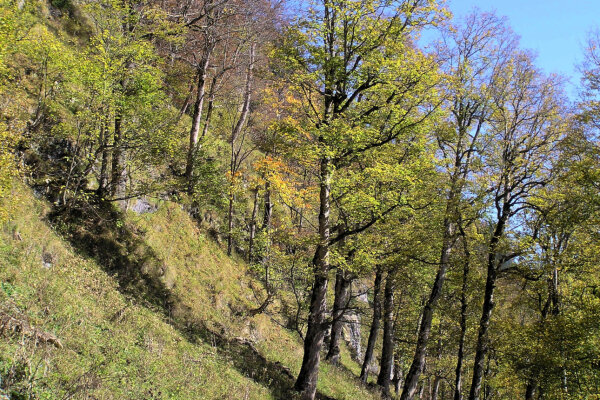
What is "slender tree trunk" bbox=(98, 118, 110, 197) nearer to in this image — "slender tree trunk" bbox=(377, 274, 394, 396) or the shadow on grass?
the shadow on grass

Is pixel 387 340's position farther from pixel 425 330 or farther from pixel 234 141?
pixel 234 141

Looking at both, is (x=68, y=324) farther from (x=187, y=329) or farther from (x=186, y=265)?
(x=186, y=265)

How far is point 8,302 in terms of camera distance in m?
6.55

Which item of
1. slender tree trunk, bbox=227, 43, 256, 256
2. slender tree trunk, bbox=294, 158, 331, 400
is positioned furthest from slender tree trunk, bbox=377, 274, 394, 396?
slender tree trunk, bbox=227, 43, 256, 256

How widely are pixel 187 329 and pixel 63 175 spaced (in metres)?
6.02

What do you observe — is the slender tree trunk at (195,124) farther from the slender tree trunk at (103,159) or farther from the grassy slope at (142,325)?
the slender tree trunk at (103,159)

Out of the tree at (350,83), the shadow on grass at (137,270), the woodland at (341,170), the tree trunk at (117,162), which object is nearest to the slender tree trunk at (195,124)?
the woodland at (341,170)

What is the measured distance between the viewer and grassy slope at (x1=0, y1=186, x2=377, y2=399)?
6225mm

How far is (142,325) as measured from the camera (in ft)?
31.2

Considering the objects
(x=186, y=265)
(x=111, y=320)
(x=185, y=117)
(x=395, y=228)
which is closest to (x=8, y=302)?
(x=111, y=320)

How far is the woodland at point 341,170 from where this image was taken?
1027 centimetres

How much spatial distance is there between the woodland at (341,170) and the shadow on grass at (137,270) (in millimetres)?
83

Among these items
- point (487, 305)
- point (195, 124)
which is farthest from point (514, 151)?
point (195, 124)

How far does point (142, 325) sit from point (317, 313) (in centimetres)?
455
